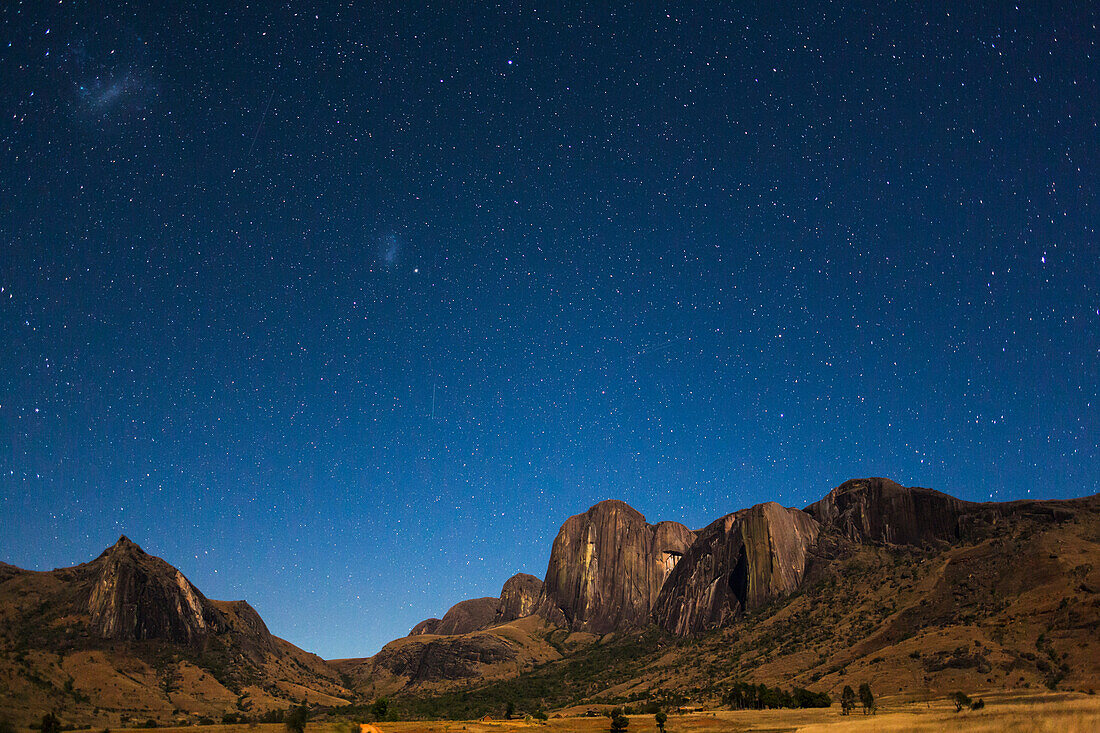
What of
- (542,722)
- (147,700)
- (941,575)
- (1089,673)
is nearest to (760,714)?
(542,722)

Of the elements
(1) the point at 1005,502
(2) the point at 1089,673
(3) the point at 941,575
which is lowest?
(2) the point at 1089,673

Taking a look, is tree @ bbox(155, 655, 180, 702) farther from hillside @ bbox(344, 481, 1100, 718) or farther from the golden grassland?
the golden grassland

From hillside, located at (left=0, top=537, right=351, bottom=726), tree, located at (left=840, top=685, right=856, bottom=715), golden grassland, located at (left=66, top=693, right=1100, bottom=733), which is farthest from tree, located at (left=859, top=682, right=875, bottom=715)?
hillside, located at (left=0, top=537, right=351, bottom=726)

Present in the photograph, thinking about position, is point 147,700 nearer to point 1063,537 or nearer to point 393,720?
point 393,720

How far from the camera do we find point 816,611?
186750 mm

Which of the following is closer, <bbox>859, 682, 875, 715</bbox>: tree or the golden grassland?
the golden grassland

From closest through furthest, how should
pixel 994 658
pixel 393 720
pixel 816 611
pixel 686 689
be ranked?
1. pixel 994 658
2. pixel 393 720
3. pixel 686 689
4. pixel 816 611

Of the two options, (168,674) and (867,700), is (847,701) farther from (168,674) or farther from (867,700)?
(168,674)

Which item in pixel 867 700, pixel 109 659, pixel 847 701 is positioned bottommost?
pixel 847 701

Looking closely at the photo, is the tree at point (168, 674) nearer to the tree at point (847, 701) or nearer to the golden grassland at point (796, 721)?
the golden grassland at point (796, 721)

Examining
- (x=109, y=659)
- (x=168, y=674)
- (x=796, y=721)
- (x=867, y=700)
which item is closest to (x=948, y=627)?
(x=867, y=700)

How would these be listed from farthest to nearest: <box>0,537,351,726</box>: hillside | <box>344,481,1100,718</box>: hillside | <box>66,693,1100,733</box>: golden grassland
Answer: <box>0,537,351,726</box>: hillside → <box>344,481,1100,718</box>: hillside → <box>66,693,1100,733</box>: golden grassland

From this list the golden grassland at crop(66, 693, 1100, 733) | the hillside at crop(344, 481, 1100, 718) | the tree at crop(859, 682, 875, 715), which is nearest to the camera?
the golden grassland at crop(66, 693, 1100, 733)

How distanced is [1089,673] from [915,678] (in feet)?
94.1
